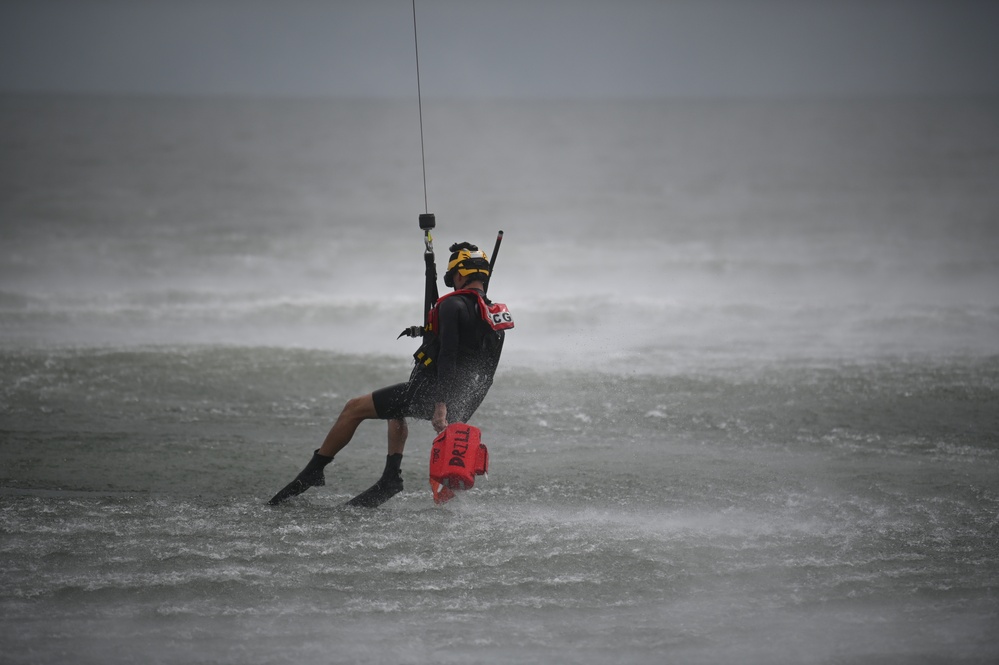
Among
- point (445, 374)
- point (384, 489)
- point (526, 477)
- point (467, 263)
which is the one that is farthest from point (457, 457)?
point (526, 477)

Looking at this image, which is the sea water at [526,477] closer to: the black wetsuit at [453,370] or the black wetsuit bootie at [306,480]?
the black wetsuit bootie at [306,480]

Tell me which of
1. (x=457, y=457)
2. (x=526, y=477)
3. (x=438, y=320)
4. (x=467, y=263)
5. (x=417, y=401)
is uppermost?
(x=467, y=263)

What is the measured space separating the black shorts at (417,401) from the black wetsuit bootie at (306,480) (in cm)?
50

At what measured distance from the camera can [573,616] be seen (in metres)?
4.98

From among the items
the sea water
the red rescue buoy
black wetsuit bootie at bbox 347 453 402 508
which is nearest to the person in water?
black wetsuit bootie at bbox 347 453 402 508

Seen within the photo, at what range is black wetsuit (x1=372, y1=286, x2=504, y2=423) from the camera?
235 inches

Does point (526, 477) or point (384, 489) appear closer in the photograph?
point (384, 489)

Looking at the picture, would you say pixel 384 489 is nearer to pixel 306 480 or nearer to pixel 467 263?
pixel 306 480

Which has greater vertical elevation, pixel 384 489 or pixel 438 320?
pixel 438 320

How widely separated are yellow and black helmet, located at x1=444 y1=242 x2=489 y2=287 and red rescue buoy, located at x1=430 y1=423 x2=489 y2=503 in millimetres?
892

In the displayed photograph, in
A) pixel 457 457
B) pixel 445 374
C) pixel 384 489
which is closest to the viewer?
pixel 457 457

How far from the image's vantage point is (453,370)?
19.4 ft

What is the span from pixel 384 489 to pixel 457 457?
802 mm

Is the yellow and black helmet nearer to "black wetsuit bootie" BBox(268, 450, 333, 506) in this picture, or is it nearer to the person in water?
the person in water
